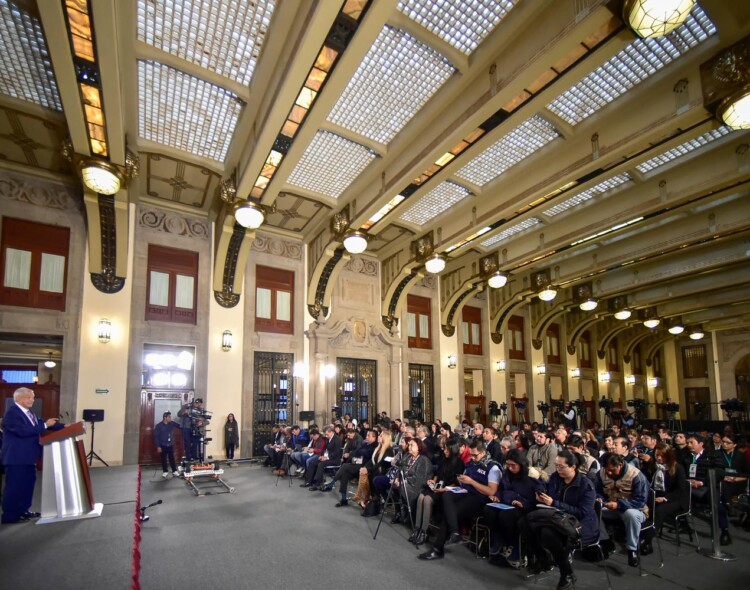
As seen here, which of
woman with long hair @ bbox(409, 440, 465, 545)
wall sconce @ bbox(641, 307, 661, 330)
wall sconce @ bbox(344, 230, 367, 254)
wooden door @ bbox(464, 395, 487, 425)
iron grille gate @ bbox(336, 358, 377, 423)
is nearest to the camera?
woman with long hair @ bbox(409, 440, 465, 545)

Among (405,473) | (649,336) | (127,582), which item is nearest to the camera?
(127,582)

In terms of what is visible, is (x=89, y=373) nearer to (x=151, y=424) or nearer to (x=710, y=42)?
(x=151, y=424)

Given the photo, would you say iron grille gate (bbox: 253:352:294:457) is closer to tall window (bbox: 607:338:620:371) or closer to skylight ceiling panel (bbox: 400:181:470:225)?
skylight ceiling panel (bbox: 400:181:470:225)

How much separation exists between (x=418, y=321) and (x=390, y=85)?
10.5 m

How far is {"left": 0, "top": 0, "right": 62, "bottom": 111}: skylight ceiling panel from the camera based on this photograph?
6125 mm

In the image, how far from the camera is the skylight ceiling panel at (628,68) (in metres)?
6.01

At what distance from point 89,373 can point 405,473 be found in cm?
808

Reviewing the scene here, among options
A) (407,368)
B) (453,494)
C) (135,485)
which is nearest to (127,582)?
(453,494)

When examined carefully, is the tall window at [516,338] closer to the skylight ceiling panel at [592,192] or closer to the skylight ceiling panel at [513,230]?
the skylight ceiling panel at [513,230]

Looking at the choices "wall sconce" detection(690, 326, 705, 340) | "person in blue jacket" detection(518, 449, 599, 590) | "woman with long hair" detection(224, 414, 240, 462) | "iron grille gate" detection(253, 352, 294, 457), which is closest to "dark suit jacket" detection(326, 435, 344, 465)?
"woman with long hair" detection(224, 414, 240, 462)

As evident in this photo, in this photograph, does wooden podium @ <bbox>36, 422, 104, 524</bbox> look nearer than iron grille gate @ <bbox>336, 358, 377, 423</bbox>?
Yes

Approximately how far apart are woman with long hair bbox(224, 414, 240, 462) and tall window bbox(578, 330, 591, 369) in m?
17.7

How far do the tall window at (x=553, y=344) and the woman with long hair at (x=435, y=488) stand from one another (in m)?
16.6

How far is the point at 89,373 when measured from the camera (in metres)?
10.3
